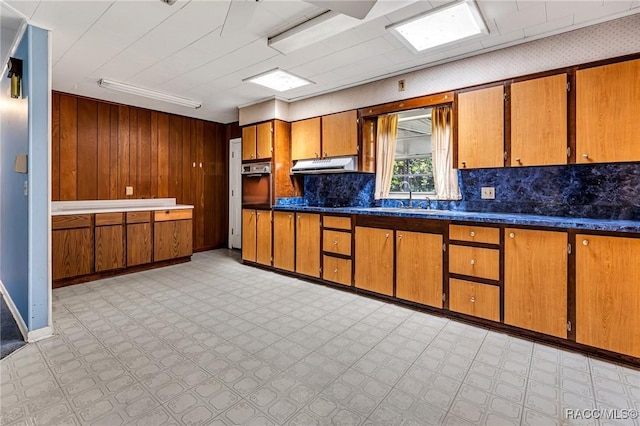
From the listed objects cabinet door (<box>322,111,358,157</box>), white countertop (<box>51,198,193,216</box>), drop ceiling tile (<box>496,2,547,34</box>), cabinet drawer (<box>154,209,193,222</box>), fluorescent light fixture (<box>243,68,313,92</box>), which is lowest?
cabinet drawer (<box>154,209,193,222</box>)

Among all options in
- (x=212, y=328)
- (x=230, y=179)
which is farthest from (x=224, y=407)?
(x=230, y=179)

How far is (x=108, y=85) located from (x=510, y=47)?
4873 mm

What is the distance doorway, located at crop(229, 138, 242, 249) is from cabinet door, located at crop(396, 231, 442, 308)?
4.21 metres

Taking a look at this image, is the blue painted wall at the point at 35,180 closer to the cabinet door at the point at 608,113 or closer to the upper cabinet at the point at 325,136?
the upper cabinet at the point at 325,136

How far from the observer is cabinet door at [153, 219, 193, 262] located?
203 inches

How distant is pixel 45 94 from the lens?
108 inches

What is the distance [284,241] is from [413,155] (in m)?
2.23

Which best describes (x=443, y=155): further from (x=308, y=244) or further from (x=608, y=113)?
(x=308, y=244)

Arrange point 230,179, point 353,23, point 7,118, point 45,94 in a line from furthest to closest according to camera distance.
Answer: point 230,179 → point 7,118 → point 45,94 → point 353,23

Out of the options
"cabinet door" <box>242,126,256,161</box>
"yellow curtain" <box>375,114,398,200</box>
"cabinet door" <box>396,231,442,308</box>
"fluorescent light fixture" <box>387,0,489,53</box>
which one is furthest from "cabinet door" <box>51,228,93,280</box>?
"fluorescent light fixture" <box>387,0,489,53</box>

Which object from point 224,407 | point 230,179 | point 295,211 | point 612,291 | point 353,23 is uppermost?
point 353,23

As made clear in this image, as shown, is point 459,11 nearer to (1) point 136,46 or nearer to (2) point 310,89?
(2) point 310,89

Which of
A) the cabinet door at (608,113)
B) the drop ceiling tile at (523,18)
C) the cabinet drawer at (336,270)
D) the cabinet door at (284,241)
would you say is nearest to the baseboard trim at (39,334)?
the cabinet door at (284,241)

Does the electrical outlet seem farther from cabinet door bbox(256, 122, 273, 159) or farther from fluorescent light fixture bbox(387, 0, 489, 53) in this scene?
cabinet door bbox(256, 122, 273, 159)
